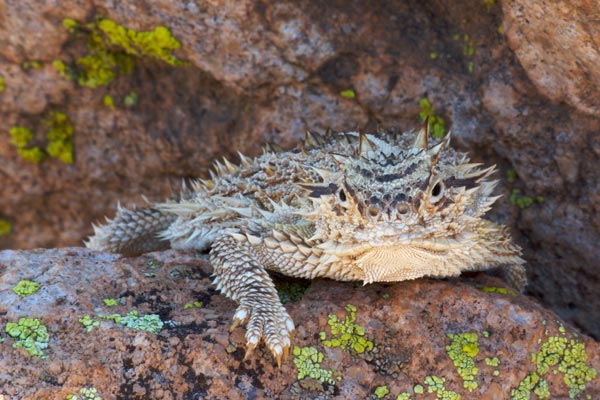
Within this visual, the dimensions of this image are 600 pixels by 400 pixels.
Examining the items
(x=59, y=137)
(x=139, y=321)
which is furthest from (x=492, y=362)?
(x=59, y=137)

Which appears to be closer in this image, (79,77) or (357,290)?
(357,290)

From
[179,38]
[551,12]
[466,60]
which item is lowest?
[179,38]

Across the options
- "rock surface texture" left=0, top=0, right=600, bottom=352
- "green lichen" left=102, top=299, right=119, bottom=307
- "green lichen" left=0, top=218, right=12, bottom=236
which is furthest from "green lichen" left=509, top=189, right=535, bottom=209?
"green lichen" left=0, top=218, right=12, bottom=236

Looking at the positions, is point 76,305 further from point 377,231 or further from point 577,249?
point 577,249

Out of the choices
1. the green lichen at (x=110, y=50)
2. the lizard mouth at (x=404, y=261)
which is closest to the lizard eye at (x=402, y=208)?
the lizard mouth at (x=404, y=261)

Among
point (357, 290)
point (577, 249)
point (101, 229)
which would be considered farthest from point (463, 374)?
point (101, 229)

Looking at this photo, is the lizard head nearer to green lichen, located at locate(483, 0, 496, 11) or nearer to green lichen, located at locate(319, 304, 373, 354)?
green lichen, located at locate(319, 304, 373, 354)
